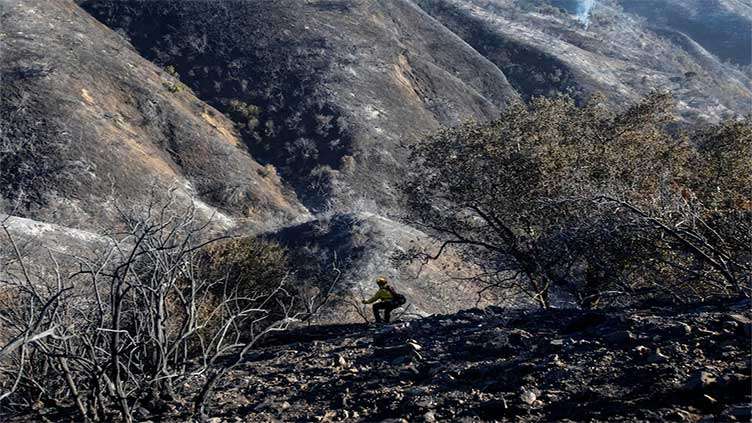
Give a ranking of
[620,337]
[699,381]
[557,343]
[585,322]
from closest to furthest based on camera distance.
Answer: [699,381] → [620,337] → [557,343] → [585,322]

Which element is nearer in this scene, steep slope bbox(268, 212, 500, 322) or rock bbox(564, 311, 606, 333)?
rock bbox(564, 311, 606, 333)

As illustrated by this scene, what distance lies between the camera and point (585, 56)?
5509cm

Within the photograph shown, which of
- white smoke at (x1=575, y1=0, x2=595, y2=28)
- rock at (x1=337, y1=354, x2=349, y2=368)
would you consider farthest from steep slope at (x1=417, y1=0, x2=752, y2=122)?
rock at (x1=337, y1=354, x2=349, y2=368)

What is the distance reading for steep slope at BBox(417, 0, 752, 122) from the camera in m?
49.2

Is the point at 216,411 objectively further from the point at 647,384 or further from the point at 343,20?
the point at 343,20

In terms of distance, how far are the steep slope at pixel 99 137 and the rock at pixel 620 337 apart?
16.2 m

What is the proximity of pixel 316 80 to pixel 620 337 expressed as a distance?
1257 inches

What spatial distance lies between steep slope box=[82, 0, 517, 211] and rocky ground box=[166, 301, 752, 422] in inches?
839

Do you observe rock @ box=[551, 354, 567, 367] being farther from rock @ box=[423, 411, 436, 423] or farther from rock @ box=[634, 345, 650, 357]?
rock @ box=[423, 411, 436, 423]

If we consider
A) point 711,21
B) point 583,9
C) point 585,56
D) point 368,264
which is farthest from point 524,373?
point 711,21

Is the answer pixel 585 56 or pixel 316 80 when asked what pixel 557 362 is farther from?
pixel 585 56

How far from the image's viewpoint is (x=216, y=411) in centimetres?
534

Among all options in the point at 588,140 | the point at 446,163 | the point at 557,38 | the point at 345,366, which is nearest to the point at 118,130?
the point at 446,163

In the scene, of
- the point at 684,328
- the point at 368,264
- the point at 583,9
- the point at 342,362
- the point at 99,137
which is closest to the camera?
the point at 684,328
